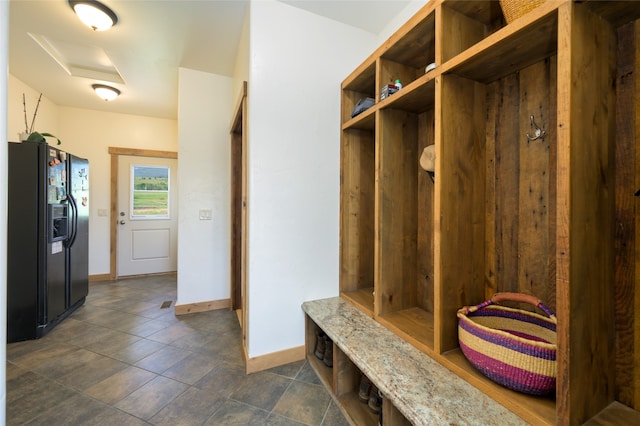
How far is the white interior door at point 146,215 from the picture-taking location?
14.1 ft

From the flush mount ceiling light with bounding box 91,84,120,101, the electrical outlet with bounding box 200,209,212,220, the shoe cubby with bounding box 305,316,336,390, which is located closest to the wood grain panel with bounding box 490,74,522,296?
the shoe cubby with bounding box 305,316,336,390

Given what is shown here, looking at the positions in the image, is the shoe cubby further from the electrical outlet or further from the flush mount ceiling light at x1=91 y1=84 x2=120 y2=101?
the flush mount ceiling light at x1=91 y1=84 x2=120 y2=101

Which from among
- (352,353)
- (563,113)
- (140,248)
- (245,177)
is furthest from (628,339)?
(140,248)

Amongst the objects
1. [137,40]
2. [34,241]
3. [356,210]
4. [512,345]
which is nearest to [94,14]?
[137,40]

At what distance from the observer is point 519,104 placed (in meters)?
1.26

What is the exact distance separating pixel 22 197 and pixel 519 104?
3.73 metres

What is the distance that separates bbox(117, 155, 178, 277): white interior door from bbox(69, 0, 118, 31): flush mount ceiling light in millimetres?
2695

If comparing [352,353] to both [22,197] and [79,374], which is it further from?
[22,197]

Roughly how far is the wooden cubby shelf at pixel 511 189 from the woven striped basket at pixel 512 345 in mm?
59

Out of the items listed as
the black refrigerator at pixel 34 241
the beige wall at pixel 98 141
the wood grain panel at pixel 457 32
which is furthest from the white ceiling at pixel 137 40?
the black refrigerator at pixel 34 241

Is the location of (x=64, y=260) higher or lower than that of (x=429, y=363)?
higher

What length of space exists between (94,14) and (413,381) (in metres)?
3.13

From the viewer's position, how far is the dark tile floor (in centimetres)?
143

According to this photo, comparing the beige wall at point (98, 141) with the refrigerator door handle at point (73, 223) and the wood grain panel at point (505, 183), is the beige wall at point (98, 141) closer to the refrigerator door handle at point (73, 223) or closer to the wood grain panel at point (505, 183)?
the refrigerator door handle at point (73, 223)
